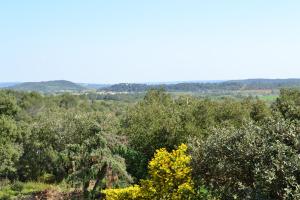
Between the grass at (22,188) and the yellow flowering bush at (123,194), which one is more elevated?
the yellow flowering bush at (123,194)

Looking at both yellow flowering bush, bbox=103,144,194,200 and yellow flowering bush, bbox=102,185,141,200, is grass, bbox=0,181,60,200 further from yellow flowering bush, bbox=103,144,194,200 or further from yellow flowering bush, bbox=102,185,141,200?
yellow flowering bush, bbox=103,144,194,200

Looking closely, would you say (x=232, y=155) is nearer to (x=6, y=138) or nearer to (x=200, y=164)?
(x=200, y=164)

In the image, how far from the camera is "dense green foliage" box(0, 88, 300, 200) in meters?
15.2

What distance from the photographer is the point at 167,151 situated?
3122 centimetres

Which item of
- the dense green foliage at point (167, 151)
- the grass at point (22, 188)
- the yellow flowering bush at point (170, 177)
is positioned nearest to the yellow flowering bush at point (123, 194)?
the dense green foliage at point (167, 151)

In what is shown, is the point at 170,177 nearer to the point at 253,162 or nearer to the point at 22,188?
the point at 253,162

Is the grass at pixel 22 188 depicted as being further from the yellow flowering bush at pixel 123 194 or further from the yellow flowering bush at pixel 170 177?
the yellow flowering bush at pixel 170 177

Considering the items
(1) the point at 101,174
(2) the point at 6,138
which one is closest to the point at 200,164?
(1) the point at 101,174

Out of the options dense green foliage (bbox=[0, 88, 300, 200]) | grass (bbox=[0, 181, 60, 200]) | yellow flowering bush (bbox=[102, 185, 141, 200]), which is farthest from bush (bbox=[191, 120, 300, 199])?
grass (bbox=[0, 181, 60, 200])

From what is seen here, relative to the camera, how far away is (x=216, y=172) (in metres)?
17.1

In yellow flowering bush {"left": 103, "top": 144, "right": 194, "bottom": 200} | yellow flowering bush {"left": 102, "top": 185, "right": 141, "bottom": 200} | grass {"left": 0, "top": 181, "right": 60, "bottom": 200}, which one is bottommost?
grass {"left": 0, "top": 181, "right": 60, "bottom": 200}

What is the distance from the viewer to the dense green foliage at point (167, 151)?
15.2m

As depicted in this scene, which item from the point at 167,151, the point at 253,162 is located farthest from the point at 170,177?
the point at 167,151

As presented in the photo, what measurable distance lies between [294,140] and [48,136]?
2374 centimetres
